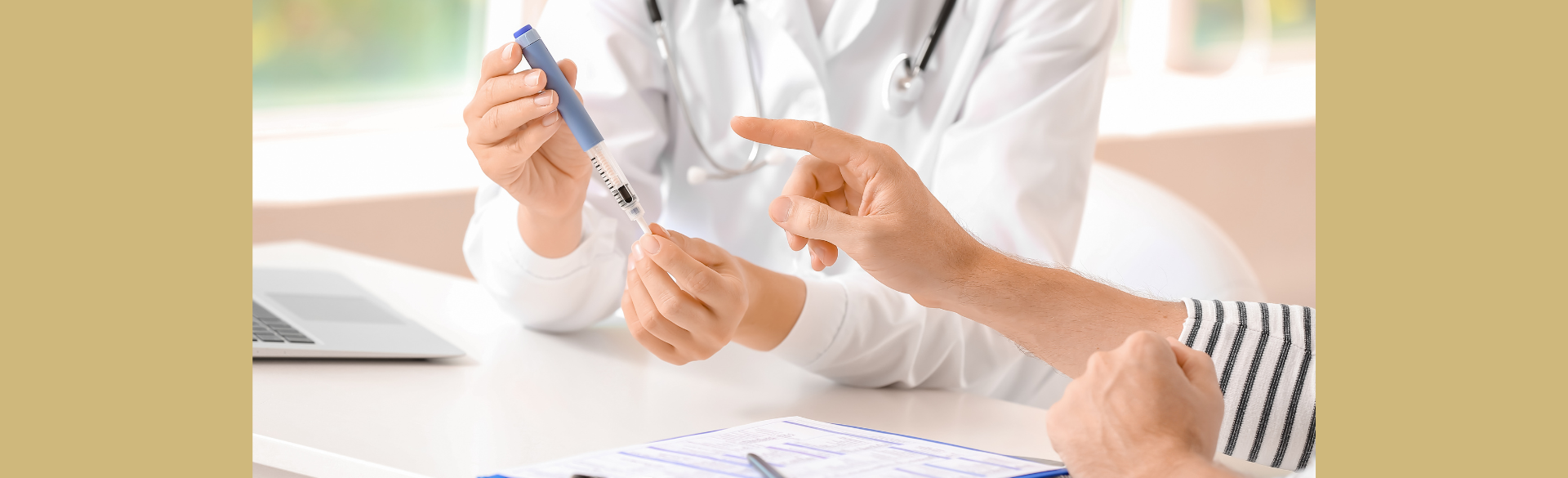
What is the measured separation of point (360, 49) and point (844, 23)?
1.07 metres

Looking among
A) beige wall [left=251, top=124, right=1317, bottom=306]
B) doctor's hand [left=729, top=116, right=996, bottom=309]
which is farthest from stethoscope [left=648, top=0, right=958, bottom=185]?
beige wall [left=251, top=124, right=1317, bottom=306]

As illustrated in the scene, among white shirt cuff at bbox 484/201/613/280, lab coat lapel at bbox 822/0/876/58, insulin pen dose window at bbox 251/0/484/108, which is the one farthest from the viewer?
insulin pen dose window at bbox 251/0/484/108

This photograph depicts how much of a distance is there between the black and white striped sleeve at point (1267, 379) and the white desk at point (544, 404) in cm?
12

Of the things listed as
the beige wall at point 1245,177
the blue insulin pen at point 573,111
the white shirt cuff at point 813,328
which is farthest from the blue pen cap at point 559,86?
the beige wall at point 1245,177

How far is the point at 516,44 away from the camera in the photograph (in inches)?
26.7

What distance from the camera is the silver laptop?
833 millimetres

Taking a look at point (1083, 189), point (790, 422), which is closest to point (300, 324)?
point (790, 422)

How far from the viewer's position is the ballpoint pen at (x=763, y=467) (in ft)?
1.60

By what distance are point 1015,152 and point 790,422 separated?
46cm

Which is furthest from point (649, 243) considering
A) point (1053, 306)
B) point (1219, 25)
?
point (1219, 25)

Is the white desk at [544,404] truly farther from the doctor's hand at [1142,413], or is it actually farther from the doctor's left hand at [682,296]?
the doctor's hand at [1142,413]

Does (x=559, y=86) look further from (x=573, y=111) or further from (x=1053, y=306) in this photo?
(x=1053, y=306)

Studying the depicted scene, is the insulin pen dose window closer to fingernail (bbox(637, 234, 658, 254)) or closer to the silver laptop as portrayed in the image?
the silver laptop

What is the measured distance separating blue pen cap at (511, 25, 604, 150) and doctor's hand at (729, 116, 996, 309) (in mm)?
135
